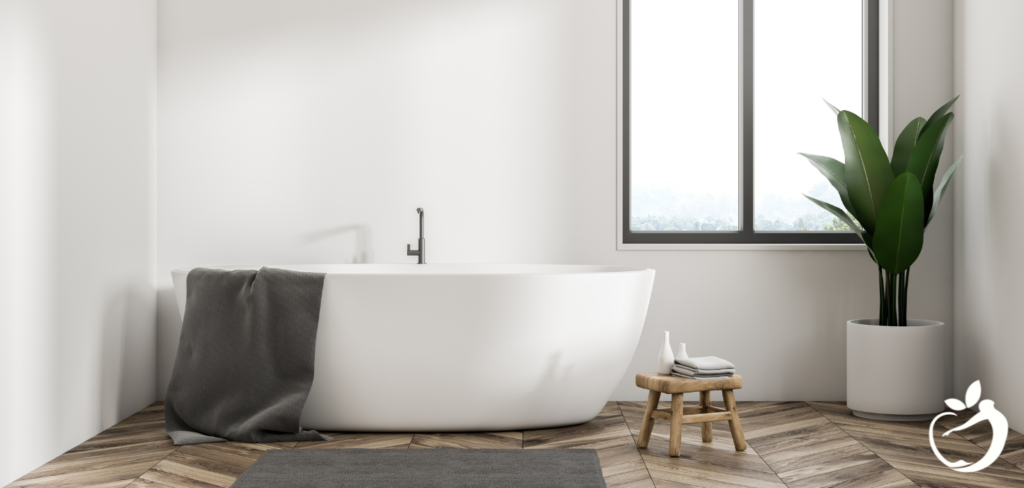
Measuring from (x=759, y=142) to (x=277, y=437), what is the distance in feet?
7.78

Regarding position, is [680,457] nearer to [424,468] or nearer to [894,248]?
[424,468]

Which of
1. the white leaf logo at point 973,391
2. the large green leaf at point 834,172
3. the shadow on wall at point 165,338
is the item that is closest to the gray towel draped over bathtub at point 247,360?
the shadow on wall at point 165,338

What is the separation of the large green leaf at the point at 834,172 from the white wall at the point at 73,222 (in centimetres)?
262

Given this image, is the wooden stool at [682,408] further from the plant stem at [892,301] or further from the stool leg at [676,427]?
the plant stem at [892,301]

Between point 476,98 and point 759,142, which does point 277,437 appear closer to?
point 476,98

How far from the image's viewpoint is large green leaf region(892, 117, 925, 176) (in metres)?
2.94

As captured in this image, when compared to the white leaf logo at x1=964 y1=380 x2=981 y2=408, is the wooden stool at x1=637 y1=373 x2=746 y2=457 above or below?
below

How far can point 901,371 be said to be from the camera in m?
2.87

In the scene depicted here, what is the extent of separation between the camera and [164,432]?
8.80 feet

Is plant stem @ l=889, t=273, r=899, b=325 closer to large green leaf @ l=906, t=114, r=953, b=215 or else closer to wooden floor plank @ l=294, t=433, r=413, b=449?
large green leaf @ l=906, t=114, r=953, b=215

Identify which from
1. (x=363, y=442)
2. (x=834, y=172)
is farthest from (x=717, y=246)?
(x=363, y=442)

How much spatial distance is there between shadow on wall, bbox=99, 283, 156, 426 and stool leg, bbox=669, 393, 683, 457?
6.47 ft

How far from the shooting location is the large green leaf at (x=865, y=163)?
9.43 feet

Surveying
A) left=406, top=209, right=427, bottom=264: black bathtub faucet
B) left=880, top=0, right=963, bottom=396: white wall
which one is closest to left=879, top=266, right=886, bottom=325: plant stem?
left=880, top=0, right=963, bottom=396: white wall
